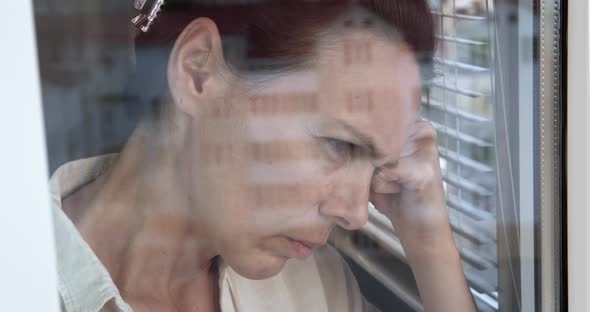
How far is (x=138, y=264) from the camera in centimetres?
82

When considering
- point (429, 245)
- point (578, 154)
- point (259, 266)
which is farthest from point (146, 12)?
point (578, 154)

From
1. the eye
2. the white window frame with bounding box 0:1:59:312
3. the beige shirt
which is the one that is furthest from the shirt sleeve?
the white window frame with bounding box 0:1:59:312

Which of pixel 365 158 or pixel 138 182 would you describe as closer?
pixel 138 182

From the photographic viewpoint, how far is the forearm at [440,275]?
0.98 m

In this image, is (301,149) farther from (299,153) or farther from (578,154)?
(578,154)

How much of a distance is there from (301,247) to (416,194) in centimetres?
17

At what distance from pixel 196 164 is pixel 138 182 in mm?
68

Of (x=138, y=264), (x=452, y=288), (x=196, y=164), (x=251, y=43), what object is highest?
A: (x=251, y=43)

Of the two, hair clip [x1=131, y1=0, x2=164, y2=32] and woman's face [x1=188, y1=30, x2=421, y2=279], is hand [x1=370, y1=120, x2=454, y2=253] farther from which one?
hair clip [x1=131, y1=0, x2=164, y2=32]

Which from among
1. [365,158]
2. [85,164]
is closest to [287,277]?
[365,158]

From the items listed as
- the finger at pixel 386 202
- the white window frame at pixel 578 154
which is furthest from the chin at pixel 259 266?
the white window frame at pixel 578 154

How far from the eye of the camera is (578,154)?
1.00 metres

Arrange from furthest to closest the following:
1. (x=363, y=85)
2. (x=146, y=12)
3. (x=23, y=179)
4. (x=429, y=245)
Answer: (x=429, y=245) < (x=363, y=85) < (x=146, y=12) < (x=23, y=179)

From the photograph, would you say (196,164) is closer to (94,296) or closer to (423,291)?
(94,296)
